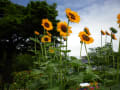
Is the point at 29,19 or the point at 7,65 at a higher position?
the point at 29,19

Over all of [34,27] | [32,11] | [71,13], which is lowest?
[71,13]

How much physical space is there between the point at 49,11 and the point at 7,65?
404 cm

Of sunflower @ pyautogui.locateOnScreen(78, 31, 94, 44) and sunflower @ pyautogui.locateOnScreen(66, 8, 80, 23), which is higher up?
sunflower @ pyautogui.locateOnScreen(66, 8, 80, 23)

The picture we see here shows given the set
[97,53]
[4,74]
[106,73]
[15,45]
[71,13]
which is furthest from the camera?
[15,45]

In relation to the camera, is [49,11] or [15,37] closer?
[49,11]

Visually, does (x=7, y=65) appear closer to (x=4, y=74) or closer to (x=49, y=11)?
(x=4, y=74)

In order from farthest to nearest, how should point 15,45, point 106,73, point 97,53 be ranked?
point 15,45 < point 97,53 < point 106,73

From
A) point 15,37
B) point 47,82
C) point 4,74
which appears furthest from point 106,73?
point 15,37

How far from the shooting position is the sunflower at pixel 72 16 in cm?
103

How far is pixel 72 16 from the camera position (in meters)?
1.07

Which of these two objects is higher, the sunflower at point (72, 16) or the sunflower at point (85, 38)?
the sunflower at point (72, 16)

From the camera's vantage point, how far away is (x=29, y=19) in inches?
275

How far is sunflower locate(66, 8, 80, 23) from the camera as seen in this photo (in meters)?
1.03

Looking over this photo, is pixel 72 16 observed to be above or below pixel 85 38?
above
